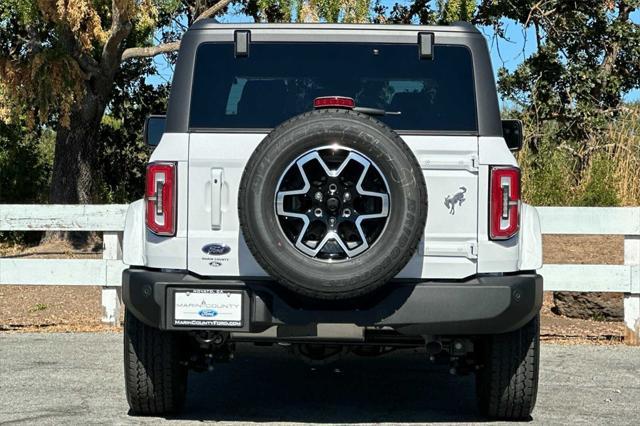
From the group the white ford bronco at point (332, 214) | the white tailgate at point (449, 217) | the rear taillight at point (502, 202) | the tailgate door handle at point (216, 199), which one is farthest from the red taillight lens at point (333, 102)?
the rear taillight at point (502, 202)

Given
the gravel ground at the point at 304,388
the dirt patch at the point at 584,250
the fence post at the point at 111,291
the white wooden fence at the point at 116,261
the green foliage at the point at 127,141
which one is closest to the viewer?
the gravel ground at the point at 304,388

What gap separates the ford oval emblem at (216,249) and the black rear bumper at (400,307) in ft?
0.44

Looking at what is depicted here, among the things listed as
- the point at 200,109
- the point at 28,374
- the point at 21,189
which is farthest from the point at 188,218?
the point at 21,189

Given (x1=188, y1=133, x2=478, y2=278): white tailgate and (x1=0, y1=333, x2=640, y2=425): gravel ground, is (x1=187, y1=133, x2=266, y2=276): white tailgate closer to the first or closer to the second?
(x1=188, y1=133, x2=478, y2=278): white tailgate

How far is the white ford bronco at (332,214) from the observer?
5.22 metres

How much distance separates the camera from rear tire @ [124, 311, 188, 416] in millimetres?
5980

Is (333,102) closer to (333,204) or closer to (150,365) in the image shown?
(333,204)

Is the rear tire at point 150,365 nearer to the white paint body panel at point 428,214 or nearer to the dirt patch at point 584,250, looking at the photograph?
the white paint body panel at point 428,214

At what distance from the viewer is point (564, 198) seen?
15438mm

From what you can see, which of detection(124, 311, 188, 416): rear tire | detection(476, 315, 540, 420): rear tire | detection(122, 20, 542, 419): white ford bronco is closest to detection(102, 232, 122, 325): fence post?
detection(122, 20, 542, 419): white ford bronco

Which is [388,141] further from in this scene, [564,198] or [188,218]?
[564,198]

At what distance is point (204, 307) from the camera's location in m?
5.55

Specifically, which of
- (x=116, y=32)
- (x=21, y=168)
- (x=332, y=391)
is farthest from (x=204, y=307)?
(x=21, y=168)

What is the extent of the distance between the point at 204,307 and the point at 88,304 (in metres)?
7.83
